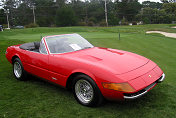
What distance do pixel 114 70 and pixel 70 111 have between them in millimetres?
1102

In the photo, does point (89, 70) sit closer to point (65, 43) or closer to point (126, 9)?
point (65, 43)

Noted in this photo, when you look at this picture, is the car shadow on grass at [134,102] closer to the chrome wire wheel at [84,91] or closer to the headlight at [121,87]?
the chrome wire wheel at [84,91]

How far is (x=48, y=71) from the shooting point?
3791mm

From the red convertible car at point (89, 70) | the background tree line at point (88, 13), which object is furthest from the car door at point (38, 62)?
the background tree line at point (88, 13)

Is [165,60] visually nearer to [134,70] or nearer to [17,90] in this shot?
[134,70]

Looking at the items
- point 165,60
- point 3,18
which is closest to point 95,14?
point 3,18

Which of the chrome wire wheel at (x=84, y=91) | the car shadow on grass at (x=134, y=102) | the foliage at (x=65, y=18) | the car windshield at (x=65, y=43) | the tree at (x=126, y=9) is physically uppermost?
the tree at (x=126, y=9)

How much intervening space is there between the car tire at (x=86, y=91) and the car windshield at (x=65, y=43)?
103 centimetres

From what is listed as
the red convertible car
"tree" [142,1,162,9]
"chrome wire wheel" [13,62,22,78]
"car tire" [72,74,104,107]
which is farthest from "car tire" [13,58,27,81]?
"tree" [142,1,162,9]

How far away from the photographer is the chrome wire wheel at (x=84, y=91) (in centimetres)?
315

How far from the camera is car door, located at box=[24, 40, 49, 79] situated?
389 cm

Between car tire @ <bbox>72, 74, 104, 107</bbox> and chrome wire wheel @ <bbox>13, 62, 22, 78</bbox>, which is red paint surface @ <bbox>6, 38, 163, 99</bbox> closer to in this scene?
car tire @ <bbox>72, 74, 104, 107</bbox>

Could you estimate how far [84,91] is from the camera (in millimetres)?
3268

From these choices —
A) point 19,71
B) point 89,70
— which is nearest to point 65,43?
point 89,70
